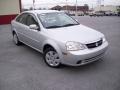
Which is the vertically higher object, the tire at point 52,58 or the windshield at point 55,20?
the windshield at point 55,20

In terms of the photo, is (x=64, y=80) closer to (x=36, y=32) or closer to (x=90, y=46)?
(x=90, y=46)

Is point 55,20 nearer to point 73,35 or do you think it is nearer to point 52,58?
point 73,35

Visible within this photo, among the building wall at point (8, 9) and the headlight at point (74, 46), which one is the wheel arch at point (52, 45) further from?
the building wall at point (8, 9)

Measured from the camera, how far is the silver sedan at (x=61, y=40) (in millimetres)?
3752

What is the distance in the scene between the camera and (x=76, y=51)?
12.1 feet

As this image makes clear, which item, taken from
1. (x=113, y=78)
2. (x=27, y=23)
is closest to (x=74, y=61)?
(x=113, y=78)

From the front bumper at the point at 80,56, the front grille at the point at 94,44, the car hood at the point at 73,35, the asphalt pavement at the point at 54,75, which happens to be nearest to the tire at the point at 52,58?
the asphalt pavement at the point at 54,75

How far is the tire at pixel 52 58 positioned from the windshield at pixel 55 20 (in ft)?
2.54

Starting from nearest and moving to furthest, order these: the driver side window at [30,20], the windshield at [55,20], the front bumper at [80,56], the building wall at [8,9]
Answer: the front bumper at [80,56]
the windshield at [55,20]
the driver side window at [30,20]
the building wall at [8,9]

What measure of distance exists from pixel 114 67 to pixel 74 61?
1348mm

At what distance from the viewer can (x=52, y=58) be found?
14.0 ft

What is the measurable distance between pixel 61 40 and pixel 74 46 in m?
0.37

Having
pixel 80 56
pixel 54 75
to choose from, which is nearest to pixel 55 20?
pixel 80 56

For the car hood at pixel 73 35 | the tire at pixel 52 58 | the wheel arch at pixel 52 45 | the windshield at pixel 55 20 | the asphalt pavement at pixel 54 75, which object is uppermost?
the windshield at pixel 55 20
